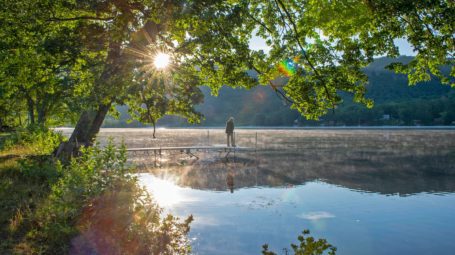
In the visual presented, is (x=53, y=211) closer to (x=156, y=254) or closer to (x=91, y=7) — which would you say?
(x=156, y=254)

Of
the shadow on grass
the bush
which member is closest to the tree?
the bush

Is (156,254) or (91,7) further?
(91,7)

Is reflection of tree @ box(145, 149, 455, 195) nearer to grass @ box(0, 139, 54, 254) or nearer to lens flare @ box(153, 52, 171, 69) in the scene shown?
grass @ box(0, 139, 54, 254)

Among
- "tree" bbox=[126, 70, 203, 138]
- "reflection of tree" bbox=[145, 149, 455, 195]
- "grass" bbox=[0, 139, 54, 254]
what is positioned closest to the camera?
"grass" bbox=[0, 139, 54, 254]

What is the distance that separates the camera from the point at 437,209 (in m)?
11.1

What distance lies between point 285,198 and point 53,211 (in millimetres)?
7955

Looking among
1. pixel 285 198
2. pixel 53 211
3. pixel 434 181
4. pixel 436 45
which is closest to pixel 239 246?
pixel 53 211

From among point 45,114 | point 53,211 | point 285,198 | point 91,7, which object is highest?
point 91,7

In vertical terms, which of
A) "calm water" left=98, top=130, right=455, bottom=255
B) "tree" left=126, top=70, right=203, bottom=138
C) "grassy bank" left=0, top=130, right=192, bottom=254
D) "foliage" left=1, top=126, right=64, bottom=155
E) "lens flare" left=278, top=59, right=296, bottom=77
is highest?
"lens flare" left=278, top=59, right=296, bottom=77

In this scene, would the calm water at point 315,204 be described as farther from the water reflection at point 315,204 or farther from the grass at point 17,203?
the grass at point 17,203

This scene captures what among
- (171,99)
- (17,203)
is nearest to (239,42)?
(171,99)

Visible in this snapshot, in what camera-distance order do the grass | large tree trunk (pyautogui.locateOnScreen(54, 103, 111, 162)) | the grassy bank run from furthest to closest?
large tree trunk (pyautogui.locateOnScreen(54, 103, 111, 162)) → the grassy bank → the grass

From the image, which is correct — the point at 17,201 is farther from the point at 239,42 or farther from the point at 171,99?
the point at 239,42

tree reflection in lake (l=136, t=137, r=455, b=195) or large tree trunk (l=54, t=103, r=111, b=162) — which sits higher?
large tree trunk (l=54, t=103, r=111, b=162)
